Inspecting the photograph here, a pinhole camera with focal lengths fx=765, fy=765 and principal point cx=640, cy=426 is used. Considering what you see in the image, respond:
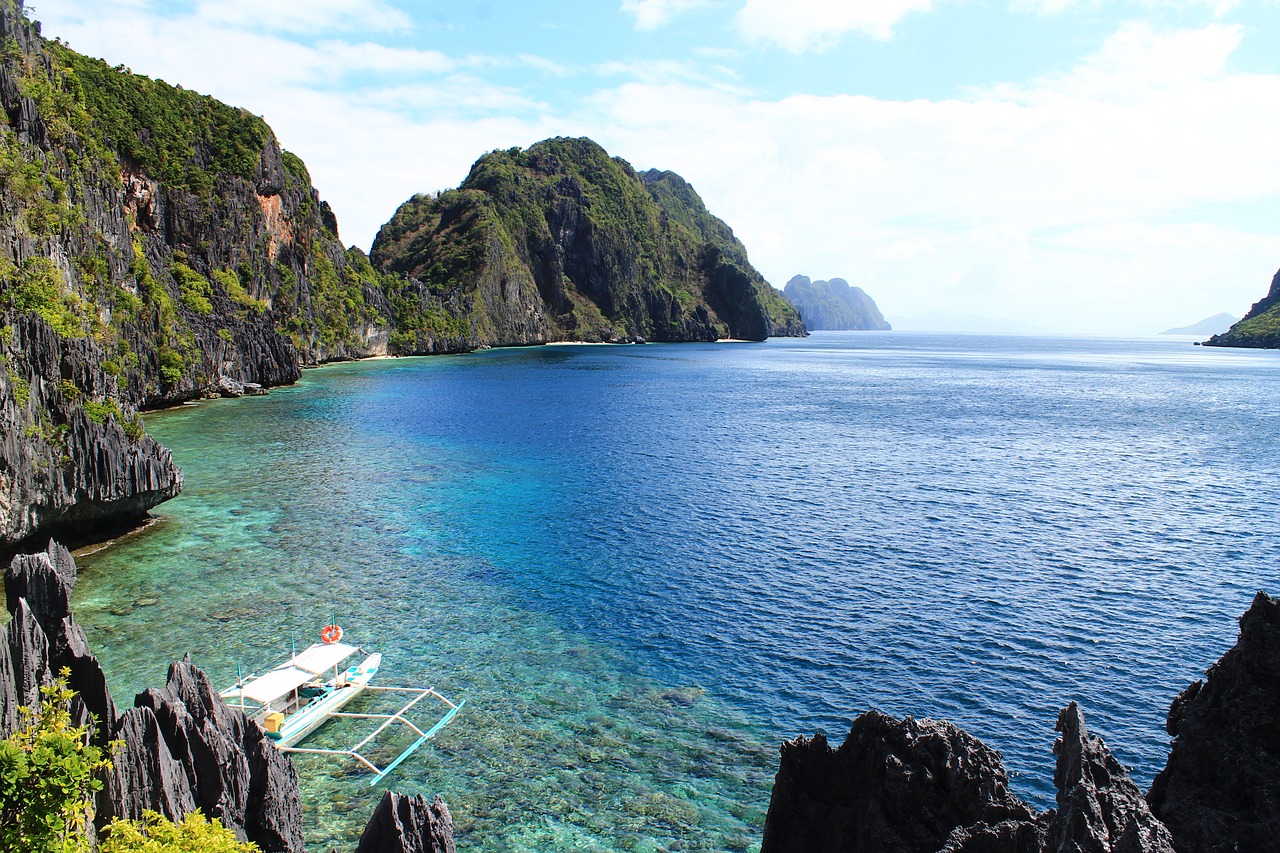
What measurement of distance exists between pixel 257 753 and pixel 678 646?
1622cm

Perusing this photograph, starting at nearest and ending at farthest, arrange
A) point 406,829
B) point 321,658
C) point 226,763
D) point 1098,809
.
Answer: point 1098,809 < point 406,829 < point 226,763 < point 321,658

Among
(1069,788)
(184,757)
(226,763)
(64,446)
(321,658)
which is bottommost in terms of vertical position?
(321,658)

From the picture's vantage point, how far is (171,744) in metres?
16.5

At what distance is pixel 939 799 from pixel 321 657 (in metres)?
20.0

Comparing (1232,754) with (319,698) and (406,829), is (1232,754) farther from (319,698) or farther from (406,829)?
(319,698)

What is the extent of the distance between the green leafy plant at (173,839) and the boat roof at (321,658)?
11.4m

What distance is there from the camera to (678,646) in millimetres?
30125

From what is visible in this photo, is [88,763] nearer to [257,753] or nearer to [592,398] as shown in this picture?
[257,753]

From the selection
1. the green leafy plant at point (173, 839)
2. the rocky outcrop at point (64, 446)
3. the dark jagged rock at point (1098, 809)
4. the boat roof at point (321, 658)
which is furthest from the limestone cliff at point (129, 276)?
the dark jagged rock at point (1098, 809)

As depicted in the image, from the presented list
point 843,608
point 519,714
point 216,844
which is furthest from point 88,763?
point 843,608

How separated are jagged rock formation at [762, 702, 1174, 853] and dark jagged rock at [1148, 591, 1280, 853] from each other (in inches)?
65.6

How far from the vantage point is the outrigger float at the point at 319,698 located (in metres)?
23.1

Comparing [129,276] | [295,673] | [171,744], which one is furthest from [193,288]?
[171,744]

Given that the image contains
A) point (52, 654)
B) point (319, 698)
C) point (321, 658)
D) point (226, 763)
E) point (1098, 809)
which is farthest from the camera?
point (321, 658)
